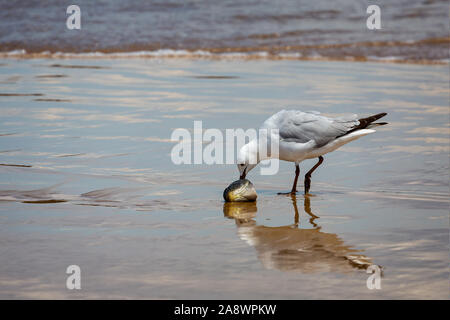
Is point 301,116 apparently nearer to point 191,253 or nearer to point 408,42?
point 191,253

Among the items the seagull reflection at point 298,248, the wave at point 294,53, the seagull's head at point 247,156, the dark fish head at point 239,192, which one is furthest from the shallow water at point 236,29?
the seagull reflection at point 298,248

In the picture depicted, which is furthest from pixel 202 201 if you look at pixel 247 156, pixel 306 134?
pixel 306 134

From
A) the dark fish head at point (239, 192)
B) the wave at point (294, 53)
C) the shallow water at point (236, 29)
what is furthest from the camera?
the shallow water at point (236, 29)

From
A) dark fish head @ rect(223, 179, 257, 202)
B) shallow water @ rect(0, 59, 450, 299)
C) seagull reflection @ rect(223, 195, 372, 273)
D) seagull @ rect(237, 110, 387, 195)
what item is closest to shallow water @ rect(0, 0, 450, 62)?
shallow water @ rect(0, 59, 450, 299)

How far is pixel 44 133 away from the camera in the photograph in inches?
289

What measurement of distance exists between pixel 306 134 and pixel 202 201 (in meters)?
1.05

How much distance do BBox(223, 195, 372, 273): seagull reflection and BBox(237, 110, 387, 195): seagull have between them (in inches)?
30.5

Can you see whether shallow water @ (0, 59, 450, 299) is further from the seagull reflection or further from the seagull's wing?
the seagull's wing

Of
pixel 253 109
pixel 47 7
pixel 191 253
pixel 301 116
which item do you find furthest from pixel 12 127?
pixel 47 7

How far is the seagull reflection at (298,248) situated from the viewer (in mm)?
3766

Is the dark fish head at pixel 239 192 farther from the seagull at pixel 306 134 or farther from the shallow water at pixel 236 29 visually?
the shallow water at pixel 236 29

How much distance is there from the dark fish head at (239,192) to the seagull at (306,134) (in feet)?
0.90

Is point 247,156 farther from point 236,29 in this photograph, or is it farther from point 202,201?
point 236,29
